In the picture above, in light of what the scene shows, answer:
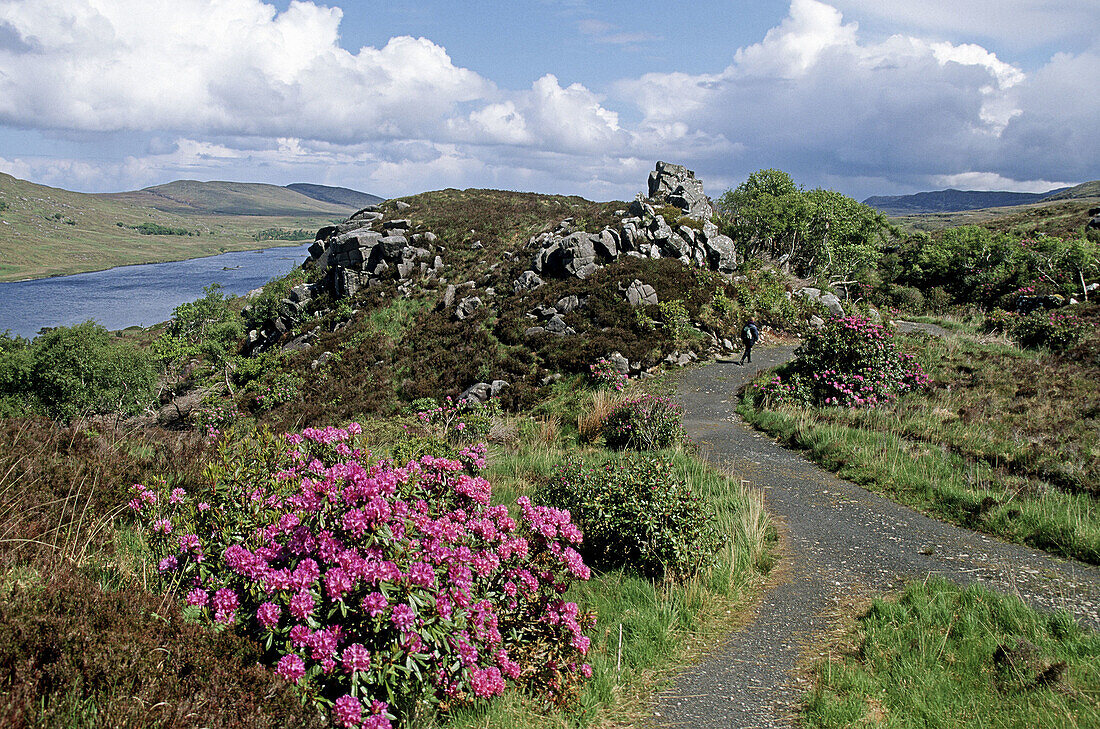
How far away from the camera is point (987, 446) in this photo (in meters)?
8.75

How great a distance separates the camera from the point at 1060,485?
7.48 metres

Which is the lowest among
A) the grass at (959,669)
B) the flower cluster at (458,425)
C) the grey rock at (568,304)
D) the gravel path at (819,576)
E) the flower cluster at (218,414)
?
the flower cluster at (218,414)

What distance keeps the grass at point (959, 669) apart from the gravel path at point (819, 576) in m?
0.31

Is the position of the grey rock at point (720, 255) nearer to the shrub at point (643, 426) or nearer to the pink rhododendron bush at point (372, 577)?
the shrub at point (643, 426)

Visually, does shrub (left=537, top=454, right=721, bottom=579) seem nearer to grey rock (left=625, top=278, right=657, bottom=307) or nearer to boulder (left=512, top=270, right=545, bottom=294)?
grey rock (left=625, top=278, right=657, bottom=307)

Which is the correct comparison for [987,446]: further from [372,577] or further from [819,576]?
[372,577]

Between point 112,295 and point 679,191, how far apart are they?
99.7m

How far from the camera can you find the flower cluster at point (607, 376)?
15336 mm

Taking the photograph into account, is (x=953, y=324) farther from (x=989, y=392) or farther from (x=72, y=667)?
(x=72, y=667)

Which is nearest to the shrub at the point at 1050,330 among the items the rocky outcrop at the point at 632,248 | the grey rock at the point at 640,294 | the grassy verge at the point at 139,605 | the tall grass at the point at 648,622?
the rocky outcrop at the point at 632,248

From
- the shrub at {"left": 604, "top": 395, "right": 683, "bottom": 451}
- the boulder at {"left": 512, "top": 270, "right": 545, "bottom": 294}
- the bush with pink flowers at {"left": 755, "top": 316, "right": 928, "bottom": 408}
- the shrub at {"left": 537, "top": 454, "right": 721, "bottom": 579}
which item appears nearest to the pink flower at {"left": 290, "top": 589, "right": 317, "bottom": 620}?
the shrub at {"left": 537, "top": 454, "right": 721, "bottom": 579}

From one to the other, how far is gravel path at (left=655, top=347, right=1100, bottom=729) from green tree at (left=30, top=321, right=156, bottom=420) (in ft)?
88.1

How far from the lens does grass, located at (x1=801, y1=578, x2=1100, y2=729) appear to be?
3.56 metres

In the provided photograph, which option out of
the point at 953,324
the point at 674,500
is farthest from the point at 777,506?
the point at 953,324
